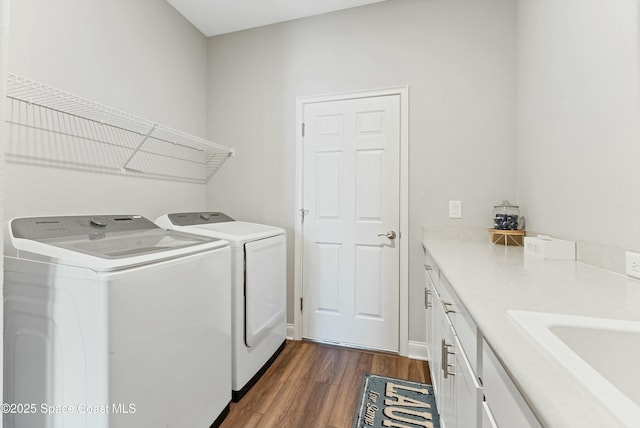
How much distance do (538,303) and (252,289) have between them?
4.70 feet

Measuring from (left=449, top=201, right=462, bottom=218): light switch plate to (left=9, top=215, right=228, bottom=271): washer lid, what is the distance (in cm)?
159

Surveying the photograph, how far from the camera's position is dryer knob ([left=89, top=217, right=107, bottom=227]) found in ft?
4.83

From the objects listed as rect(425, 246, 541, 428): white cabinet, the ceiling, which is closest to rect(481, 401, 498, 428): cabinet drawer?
rect(425, 246, 541, 428): white cabinet

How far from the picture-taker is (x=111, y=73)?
1776mm

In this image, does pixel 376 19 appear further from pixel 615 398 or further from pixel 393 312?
pixel 615 398

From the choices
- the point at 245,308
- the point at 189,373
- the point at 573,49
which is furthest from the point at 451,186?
the point at 189,373

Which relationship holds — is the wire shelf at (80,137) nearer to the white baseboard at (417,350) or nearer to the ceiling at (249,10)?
the ceiling at (249,10)

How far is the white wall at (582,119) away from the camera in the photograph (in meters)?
1.04

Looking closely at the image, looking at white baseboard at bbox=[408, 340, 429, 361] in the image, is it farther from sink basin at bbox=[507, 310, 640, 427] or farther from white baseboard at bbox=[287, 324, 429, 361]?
sink basin at bbox=[507, 310, 640, 427]

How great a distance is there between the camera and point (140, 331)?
1021 mm

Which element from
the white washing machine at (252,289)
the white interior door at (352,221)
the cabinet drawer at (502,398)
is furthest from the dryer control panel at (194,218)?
the cabinet drawer at (502,398)

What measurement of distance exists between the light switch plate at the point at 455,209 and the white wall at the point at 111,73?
2136mm

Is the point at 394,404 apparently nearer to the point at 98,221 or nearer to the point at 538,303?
the point at 538,303

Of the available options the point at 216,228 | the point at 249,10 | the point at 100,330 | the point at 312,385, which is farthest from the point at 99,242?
the point at 249,10
